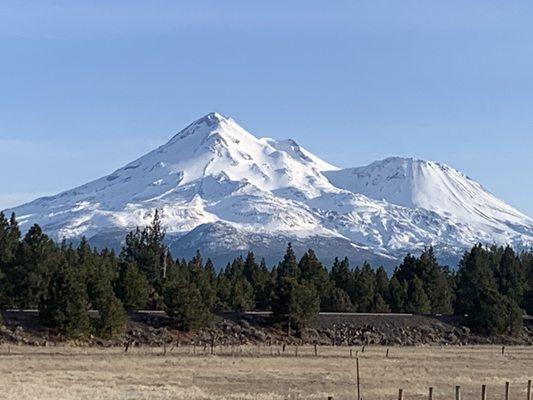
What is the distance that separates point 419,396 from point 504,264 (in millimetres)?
91685

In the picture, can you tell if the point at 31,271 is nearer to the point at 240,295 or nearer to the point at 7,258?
the point at 7,258

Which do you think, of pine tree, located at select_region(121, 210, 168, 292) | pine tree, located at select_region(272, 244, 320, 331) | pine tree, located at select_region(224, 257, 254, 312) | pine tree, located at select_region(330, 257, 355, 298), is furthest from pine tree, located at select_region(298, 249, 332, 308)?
pine tree, located at select_region(121, 210, 168, 292)

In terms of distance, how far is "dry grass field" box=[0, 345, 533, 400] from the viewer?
46.6 m

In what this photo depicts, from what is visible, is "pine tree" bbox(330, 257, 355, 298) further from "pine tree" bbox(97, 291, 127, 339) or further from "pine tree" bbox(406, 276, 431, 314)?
"pine tree" bbox(97, 291, 127, 339)

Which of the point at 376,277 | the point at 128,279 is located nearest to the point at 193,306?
the point at 128,279

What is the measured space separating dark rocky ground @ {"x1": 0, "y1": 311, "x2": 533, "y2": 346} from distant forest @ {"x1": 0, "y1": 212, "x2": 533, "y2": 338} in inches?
48.1

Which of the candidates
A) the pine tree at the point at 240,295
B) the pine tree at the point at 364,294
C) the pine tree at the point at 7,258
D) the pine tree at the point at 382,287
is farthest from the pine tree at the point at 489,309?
the pine tree at the point at 7,258

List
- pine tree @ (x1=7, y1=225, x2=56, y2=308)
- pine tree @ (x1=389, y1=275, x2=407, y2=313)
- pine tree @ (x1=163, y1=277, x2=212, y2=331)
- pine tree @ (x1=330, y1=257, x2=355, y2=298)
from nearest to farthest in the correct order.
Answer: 1. pine tree @ (x1=163, y1=277, x2=212, y2=331)
2. pine tree @ (x1=7, y1=225, x2=56, y2=308)
3. pine tree @ (x1=389, y1=275, x2=407, y2=313)
4. pine tree @ (x1=330, y1=257, x2=355, y2=298)

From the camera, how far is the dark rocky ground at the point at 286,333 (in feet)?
276

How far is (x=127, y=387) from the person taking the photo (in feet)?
156

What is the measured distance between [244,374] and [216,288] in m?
56.0

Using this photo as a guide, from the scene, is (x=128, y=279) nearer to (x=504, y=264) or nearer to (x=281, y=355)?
(x=281, y=355)

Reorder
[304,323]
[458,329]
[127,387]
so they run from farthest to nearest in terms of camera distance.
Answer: [458,329] → [304,323] → [127,387]

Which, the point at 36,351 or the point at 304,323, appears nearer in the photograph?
the point at 36,351
